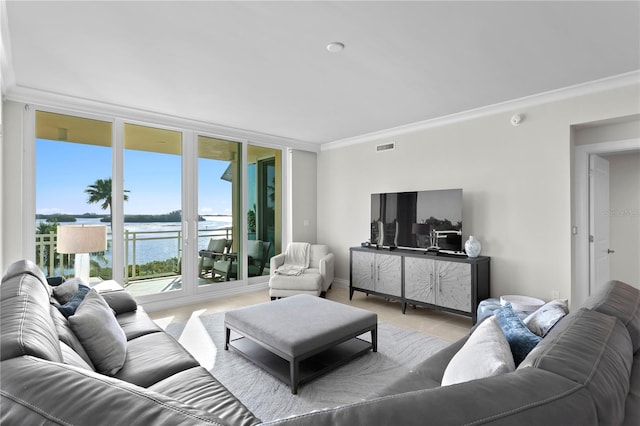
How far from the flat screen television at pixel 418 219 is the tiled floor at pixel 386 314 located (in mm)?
872

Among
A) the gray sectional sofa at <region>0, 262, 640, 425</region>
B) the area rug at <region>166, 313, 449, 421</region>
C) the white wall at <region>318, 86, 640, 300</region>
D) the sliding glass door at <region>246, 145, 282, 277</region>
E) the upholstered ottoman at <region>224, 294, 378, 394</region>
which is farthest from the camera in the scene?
the sliding glass door at <region>246, 145, 282, 277</region>

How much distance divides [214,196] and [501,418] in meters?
4.79

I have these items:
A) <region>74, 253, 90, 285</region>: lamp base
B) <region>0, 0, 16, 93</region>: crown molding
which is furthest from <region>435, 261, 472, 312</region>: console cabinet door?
<region>0, 0, 16, 93</region>: crown molding

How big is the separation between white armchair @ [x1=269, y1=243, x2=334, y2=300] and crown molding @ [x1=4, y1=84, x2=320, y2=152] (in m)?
1.87

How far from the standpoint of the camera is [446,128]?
14.2 ft

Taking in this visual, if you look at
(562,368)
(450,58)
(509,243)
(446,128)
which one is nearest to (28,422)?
(562,368)

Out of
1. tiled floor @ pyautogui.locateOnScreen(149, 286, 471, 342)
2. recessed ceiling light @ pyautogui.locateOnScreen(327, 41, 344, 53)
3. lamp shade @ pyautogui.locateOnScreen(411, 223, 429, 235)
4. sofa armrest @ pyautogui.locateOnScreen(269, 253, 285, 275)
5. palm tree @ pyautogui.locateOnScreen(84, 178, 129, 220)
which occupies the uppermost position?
recessed ceiling light @ pyautogui.locateOnScreen(327, 41, 344, 53)

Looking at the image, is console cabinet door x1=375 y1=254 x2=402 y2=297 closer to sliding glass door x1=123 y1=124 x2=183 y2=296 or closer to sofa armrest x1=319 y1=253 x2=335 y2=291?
sofa armrest x1=319 y1=253 x2=335 y2=291

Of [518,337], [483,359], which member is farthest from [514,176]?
[483,359]

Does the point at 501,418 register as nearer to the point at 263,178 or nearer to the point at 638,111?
the point at 638,111

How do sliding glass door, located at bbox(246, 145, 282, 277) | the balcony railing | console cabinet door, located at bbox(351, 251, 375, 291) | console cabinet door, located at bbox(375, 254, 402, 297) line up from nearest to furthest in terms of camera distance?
the balcony railing
console cabinet door, located at bbox(375, 254, 402, 297)
console cabinet door, located at bbox(351, 251, 375, 291)
sliding glass door, located at bbox(246, 145, 282, 277)

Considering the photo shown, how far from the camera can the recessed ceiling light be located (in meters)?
2.41

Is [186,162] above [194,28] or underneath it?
underneath

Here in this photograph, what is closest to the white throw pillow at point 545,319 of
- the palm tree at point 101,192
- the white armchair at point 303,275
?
the white armchair at point 303,275
